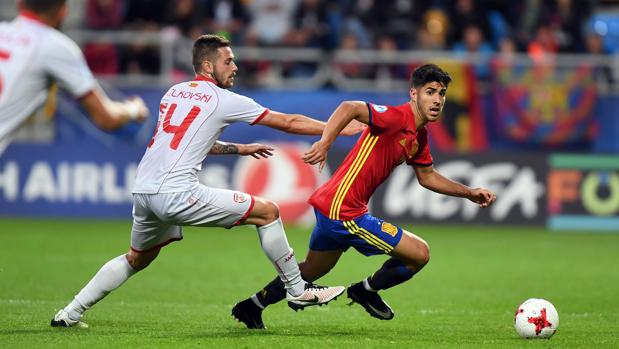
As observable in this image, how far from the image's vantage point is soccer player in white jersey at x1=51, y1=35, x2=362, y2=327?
8414mm

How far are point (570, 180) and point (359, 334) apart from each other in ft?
39.6

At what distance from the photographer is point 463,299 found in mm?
11719

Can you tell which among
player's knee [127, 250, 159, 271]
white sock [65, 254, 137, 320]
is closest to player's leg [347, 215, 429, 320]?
player's knee [127, 250, 159, 271]

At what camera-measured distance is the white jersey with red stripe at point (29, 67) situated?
7.58 m

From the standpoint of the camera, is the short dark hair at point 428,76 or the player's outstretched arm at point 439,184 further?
the player's outstretched arm at point 439,184

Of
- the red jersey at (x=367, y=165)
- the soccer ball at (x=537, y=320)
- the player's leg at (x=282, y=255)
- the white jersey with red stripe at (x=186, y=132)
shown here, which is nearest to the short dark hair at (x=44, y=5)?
the white jersey with red stripe at (x=186, y=132)

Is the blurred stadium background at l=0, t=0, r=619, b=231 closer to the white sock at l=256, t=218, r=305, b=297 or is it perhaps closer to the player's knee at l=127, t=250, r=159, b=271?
the player's knee at l=127, t=250, r=159, b=271

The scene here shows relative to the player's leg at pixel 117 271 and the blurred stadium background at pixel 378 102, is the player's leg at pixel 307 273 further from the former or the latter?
the blurred stadium background at pixel 378 102

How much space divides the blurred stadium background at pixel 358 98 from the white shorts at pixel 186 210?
10.7 meters

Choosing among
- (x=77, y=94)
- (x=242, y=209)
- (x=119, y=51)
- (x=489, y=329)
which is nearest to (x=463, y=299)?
(x=489, y=329)

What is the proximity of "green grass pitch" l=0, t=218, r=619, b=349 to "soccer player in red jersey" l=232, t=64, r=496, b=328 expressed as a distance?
34cm

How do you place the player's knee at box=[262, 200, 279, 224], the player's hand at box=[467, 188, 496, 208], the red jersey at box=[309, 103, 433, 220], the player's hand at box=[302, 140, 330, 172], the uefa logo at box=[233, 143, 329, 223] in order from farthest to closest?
the uefa logo at box=[233, 143, 329, 223] → the player's hand at box=[467, 188, 496, 208] → the red jersey at box=[309, 103, 433, 220] → the player's knee at box=[262, 200, 279, 224] → the player's hand at box=[302, 140, 330, 172]

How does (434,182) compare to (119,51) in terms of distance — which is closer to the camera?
(434,182)

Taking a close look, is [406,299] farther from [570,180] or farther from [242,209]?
[570,180]
